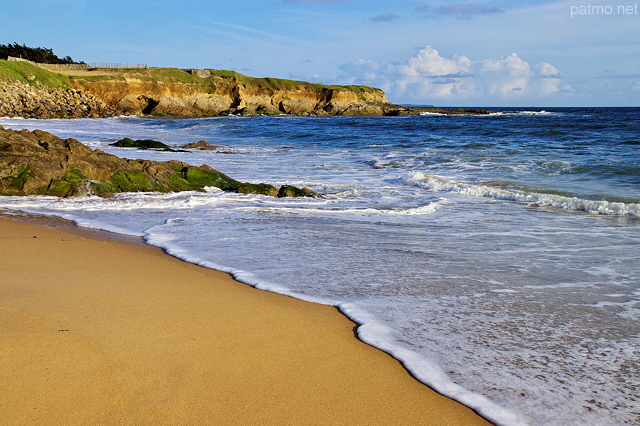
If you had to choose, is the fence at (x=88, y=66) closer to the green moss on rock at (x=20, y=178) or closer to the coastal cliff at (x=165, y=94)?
the coastal cliff at (x=165, y=94)

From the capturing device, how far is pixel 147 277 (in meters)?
4.39

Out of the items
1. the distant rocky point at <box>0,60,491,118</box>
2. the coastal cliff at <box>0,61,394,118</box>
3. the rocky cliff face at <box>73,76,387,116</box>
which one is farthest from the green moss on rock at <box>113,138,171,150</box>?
the rocky cliff face at <box>73,76,387,116</box>

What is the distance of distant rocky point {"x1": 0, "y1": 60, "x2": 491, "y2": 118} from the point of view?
41844mm

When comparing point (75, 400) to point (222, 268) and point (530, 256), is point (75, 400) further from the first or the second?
point (530, 256)

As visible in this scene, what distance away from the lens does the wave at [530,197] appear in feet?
28.9

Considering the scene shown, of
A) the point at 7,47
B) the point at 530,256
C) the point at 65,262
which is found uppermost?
the point at 7,47

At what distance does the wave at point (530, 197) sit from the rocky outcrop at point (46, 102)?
34999 mm

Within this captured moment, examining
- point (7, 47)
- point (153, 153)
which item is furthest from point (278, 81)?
point (153, 153)

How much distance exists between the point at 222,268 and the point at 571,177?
11.1 m

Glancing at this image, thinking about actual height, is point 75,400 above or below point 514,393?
above

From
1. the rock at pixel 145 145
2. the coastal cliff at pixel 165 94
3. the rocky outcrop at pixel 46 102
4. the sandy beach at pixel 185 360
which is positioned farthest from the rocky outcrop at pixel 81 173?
the coastal cliff at pixel 165 94

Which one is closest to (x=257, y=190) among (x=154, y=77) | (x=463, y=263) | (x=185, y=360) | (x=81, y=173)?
(x=81, y=173)

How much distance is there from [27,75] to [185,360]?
48.7 meters

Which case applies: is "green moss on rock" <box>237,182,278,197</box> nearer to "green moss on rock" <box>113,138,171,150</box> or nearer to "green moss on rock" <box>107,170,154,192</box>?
"green moss on rock" <box>107,170,154,192</box>
